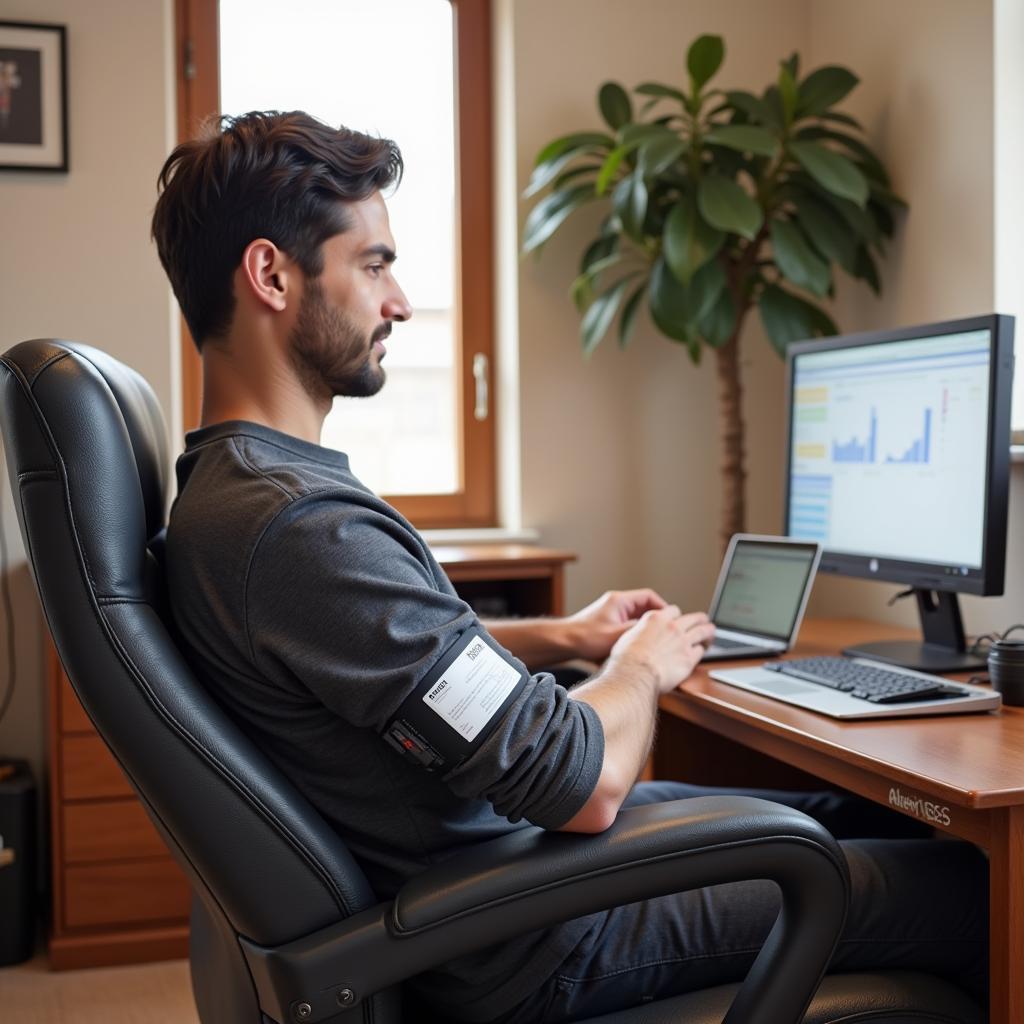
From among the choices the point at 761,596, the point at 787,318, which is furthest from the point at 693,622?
the point at 787,318

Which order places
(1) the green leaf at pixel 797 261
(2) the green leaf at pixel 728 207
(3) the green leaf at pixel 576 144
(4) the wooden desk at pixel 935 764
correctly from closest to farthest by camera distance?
1. (4) the wooden desk at pixel 935 764
2. (2) the green leaf at pixel 728 207
3. (1) the green leaf at pixel 797 261
4. (3) the green leaf at pixel 576 144

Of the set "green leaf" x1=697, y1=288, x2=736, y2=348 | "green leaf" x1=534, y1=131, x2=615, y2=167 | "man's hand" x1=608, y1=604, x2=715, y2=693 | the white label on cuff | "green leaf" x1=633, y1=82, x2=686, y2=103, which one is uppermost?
"green leaf" x1=633, y1=82, x2=686, y2=103

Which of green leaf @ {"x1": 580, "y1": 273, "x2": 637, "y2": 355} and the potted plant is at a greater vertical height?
the potted plant

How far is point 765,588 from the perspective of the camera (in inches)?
78.0

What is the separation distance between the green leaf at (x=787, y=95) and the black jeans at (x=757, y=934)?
173 cm

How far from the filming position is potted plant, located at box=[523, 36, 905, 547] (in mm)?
2445

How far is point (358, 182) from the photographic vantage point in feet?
4.03

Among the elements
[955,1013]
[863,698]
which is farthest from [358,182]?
[955,1013]

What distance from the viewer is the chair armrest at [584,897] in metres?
0.96

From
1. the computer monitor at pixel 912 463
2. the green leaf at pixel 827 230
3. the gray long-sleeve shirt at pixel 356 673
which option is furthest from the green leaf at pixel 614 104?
the gray long-sleeve shirt at pixel 356 673

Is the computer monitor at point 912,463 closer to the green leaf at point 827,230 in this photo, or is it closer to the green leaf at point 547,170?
the green leaf at point 827,230

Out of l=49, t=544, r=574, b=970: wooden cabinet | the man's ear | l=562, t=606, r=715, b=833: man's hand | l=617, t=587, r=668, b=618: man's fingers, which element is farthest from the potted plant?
the man's ear

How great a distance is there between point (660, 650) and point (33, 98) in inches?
82.7

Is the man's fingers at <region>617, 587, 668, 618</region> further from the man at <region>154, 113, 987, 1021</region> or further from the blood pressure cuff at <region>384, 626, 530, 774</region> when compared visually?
the blood pressure cuff at <region>384, 626, 530, 774</region>
